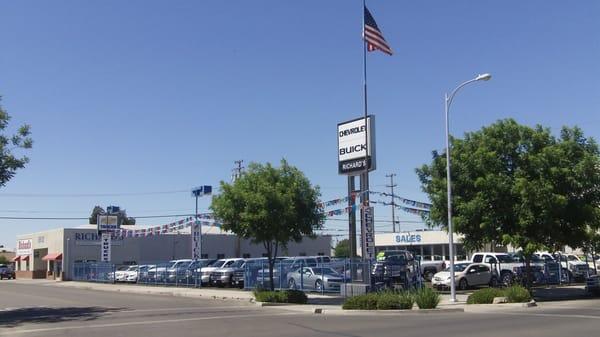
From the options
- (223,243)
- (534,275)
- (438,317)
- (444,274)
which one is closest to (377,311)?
(438,317)

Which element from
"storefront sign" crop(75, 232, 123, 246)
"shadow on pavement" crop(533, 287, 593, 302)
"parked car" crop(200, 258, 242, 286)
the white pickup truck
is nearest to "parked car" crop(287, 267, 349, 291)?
"parked car" crop(200, 258, 242, 286)

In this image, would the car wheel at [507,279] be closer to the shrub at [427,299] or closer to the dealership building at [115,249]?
the shrub at [427,299]

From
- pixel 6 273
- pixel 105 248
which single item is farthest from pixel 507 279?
pixel 6 273

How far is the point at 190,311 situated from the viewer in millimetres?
22281

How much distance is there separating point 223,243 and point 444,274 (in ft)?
122

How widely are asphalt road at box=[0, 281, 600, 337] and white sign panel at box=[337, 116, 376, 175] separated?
7.93 m

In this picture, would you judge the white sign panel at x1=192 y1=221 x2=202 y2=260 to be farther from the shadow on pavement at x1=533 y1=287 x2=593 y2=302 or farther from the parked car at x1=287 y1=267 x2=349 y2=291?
the shadow on pavement at x1=533 y1=287 x2=593 y2=302

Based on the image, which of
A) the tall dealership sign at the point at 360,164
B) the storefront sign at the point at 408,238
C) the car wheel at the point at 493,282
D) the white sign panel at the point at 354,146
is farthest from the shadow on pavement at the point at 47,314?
the storefront sign at the point at 408,238

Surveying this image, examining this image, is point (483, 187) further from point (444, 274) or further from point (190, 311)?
point (190, 311)

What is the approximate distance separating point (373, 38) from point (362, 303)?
11144 mm

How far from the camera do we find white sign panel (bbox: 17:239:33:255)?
69.7 m

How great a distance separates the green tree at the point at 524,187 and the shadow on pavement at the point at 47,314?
14917mm

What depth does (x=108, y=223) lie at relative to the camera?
188ft

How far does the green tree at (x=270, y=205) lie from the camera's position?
25.2 m
